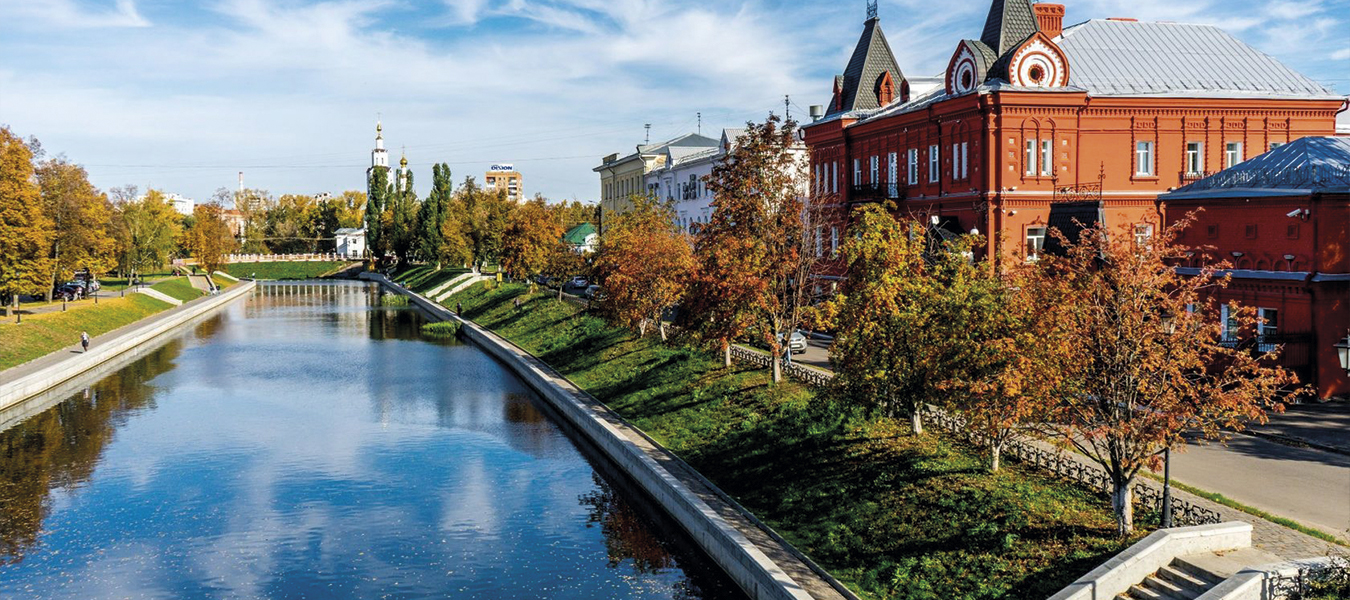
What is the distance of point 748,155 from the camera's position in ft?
113

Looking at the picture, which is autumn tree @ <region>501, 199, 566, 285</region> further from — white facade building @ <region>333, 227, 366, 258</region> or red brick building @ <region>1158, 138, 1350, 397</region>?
white facade building @ <region>333, 227, 366, 258</region>

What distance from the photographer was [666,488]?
2766cm

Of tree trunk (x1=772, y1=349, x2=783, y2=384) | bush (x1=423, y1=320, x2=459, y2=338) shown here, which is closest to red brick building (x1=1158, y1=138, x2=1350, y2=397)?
tree trunk (x1=772, y1=349, x2=783, y2=384)

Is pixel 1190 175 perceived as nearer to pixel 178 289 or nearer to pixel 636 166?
pixel 636 166

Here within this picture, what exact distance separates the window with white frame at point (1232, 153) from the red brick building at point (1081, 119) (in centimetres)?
6

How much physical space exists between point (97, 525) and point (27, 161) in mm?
41557

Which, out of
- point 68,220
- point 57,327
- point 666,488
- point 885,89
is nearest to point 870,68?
point 885,89

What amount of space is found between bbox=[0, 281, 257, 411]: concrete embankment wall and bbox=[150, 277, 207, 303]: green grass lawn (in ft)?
6.70

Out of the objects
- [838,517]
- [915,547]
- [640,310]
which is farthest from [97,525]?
[640,310]

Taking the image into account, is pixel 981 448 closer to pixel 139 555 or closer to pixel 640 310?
pixel 139 555

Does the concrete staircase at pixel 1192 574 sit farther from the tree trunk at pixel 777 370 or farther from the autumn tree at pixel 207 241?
the autumn tree at pixel 207 241

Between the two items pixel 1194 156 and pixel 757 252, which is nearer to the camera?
pixel 757 252

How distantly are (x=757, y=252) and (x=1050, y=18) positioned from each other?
72.7 feet

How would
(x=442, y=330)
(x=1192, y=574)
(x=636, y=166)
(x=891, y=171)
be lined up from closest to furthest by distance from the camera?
(x=1192, y=574)
(x=891, y=171)
(x=442, y=330)
(x=636, y=166)
